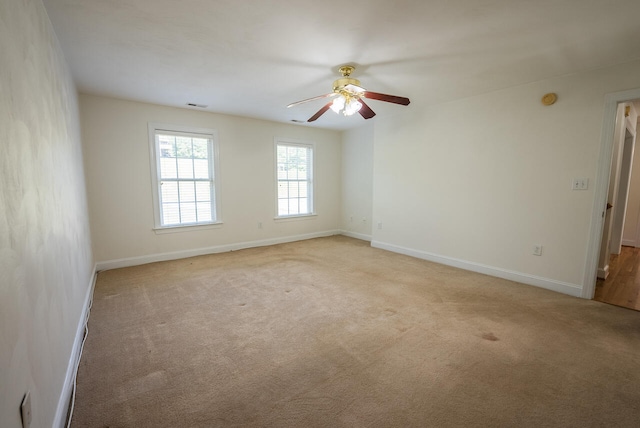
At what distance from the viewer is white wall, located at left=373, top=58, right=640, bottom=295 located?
2.96 metres

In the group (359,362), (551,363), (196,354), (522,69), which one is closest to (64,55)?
(196,354)

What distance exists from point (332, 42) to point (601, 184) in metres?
3.05

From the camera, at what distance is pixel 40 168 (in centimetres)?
150

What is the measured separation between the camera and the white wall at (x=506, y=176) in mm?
2959

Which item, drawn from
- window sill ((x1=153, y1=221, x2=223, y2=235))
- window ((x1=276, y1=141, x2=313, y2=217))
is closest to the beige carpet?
window sill ((x1=153, y1=221, x2=223, y2=235))

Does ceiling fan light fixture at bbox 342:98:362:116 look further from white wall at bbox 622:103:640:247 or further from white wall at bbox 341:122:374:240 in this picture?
white wall at bbox 622:103:640:247

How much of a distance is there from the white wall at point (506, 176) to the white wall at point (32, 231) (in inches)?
167

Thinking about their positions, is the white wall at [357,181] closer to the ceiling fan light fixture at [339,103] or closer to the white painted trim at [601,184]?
the ceiling fan light fixture at [339,103]

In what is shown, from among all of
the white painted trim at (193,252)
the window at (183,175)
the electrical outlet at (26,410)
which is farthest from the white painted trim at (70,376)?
the window at (183,175)

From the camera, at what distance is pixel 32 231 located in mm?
1255

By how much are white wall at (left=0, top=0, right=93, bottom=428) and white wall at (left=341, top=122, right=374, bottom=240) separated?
4732 mm

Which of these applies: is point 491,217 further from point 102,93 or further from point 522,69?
point 102,93

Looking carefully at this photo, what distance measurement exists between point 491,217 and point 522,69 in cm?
174

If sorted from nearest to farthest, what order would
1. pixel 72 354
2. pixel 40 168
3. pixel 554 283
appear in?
pixel 40 168
pixel 72 354
pixel 554 283
